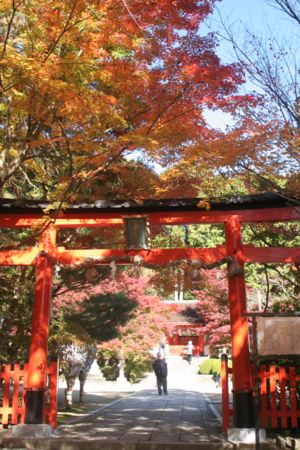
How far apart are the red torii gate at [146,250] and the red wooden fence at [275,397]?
1.06 metres

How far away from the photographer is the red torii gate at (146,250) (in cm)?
861

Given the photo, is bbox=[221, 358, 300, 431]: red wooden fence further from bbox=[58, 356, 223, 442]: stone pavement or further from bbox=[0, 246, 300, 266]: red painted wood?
bbox=[0, 246, 300, 266]: red painted wood

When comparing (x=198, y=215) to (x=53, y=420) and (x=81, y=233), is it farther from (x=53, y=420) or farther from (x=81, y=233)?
(x=53, y=420)

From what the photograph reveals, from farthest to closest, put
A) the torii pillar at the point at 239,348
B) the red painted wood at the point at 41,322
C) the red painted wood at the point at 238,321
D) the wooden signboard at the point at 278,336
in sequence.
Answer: the red painted wood at the point at 41,322 → the red painted wood at the point at 238,321 → the torii pillar at the point at 239,348 → the wooden signboard at the point at 278,336

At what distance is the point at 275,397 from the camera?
26.4ft

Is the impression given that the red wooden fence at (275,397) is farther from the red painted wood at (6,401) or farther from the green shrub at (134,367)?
the green shrub at (134,367)

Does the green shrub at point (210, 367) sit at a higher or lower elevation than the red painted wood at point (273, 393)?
lower

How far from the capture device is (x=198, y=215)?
925cm

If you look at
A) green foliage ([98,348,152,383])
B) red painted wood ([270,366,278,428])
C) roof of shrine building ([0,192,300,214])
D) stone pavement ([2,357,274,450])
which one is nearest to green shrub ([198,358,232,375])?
green foliage ([98,348,152,383])

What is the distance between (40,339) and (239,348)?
12.6ft

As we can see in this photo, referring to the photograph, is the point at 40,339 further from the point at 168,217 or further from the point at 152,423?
the point at 168,217

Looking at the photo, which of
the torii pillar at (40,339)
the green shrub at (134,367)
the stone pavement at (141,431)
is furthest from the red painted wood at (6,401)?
the green shrub at (134,367)

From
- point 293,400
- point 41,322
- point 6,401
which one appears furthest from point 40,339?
point 293,400

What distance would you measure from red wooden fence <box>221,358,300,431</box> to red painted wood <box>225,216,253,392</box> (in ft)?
0.98
